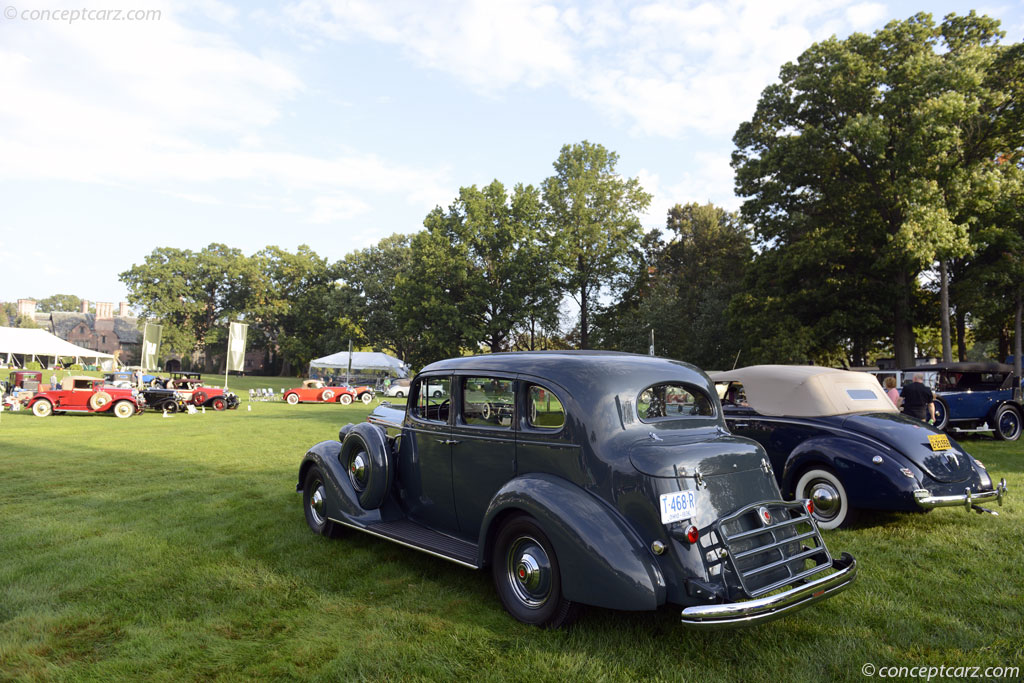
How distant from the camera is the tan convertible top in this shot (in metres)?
7.00

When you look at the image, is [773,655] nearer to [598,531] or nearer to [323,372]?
[598,531]

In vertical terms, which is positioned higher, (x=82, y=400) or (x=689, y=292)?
(x=689, y=292)

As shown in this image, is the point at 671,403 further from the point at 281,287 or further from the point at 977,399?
the point at 281,287

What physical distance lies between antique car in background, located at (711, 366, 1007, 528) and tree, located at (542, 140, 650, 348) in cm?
3836

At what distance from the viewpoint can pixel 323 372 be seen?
41.6 meters

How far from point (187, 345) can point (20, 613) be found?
70528 millimetres

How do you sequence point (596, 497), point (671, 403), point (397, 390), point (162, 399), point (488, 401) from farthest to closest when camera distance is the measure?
point (397, 390), point (162, 399), point (488, 401), point (671, 403), point (596, 497)

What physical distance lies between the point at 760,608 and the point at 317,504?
439cm

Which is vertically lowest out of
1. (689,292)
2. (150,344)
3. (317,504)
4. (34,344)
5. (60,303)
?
(317,504)

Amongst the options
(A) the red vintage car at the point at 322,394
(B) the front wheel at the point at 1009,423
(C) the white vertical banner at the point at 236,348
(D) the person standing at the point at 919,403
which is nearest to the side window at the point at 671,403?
(D) the person standing at the point at 919,403

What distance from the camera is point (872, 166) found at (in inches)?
988

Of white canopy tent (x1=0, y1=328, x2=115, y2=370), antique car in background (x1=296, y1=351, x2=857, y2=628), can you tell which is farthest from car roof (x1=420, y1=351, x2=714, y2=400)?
white canopy tent (x1=0, y1=328, x2=115, y2=370)

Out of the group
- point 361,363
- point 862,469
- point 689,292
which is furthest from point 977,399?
point 361,363

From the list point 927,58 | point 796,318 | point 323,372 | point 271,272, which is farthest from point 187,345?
point 927,58
